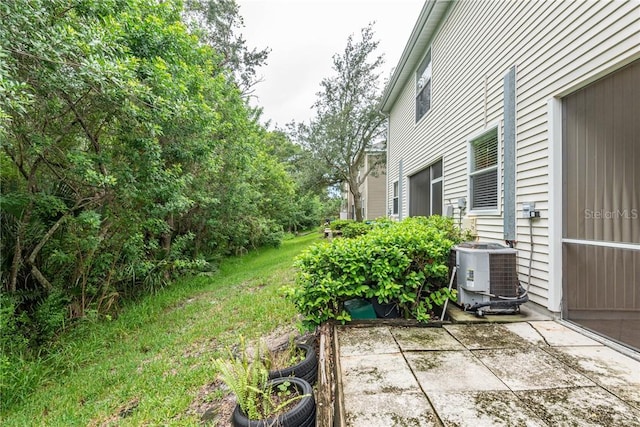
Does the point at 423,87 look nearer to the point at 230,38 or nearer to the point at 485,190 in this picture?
the point at 485,190

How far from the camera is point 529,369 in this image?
6.67ft

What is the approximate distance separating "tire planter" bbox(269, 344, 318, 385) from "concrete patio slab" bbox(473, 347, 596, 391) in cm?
134

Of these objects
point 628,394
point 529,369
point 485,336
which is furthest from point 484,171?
point 628,394

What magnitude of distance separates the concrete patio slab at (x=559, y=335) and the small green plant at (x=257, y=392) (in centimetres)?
219

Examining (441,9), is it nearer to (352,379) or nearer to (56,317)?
(352,379)

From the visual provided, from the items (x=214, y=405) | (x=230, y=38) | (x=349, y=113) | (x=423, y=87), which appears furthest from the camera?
(x=349, y=113)

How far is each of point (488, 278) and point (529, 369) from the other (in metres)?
1.07

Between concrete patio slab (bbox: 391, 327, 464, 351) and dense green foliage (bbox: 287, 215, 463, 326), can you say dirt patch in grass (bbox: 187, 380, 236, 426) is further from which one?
concrete patio slab (bbox: 391, 327, 464, 351)

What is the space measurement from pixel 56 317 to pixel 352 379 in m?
5.20

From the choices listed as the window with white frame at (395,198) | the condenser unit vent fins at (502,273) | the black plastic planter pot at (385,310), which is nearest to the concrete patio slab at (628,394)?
the condenser unit vent fins at (502,273)

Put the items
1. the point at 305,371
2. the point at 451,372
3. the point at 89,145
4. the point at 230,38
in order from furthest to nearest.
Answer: the point at 230,38 → the point at 89,145 → the point at 305,371 → the point at 451,372

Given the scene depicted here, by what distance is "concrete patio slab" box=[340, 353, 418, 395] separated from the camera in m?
1.85

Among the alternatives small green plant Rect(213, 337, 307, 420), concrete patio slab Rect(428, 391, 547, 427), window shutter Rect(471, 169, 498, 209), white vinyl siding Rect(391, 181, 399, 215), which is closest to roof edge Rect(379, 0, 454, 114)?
white vinyl siding Rect(391, 181, 399, 215)

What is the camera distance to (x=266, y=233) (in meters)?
12.7
